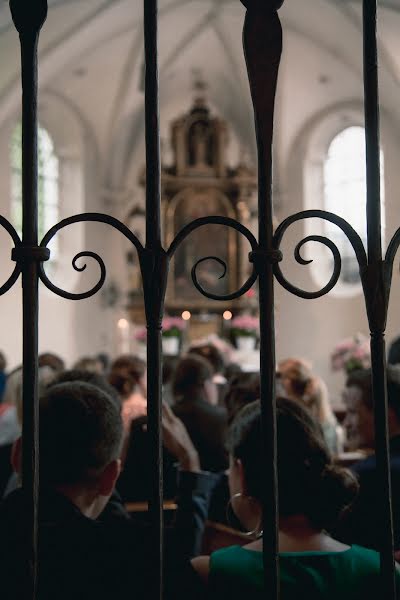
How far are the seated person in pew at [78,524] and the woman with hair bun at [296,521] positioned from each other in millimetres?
130

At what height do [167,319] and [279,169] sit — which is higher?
[279,169]

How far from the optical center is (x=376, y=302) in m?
1.41

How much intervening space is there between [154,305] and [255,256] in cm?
18

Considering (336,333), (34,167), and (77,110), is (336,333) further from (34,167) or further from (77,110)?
(34,167)

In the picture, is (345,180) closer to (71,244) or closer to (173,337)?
(173,337)

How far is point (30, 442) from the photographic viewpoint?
1.38 meters

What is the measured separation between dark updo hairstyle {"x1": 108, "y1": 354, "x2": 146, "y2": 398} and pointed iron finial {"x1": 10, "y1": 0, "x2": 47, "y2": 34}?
298cm

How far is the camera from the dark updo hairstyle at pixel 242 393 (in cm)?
326

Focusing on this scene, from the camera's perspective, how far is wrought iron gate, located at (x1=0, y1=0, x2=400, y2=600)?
1381mm

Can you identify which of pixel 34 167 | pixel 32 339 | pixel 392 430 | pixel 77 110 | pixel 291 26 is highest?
pixel 291 26

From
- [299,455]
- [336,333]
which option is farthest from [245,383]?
[336,333]

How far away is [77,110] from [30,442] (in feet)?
48.9

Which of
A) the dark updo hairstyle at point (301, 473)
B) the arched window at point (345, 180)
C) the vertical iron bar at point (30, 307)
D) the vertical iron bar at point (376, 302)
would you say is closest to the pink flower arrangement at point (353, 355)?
the arched window at point (345, 180)

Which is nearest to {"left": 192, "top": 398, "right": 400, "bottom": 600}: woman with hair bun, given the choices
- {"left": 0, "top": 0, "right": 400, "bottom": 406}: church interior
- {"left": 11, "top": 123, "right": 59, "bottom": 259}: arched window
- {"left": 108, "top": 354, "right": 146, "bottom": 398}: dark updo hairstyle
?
{"left": 108, "top": 354, "right": 146, "bottom": 398}: dark updo hairstyle
